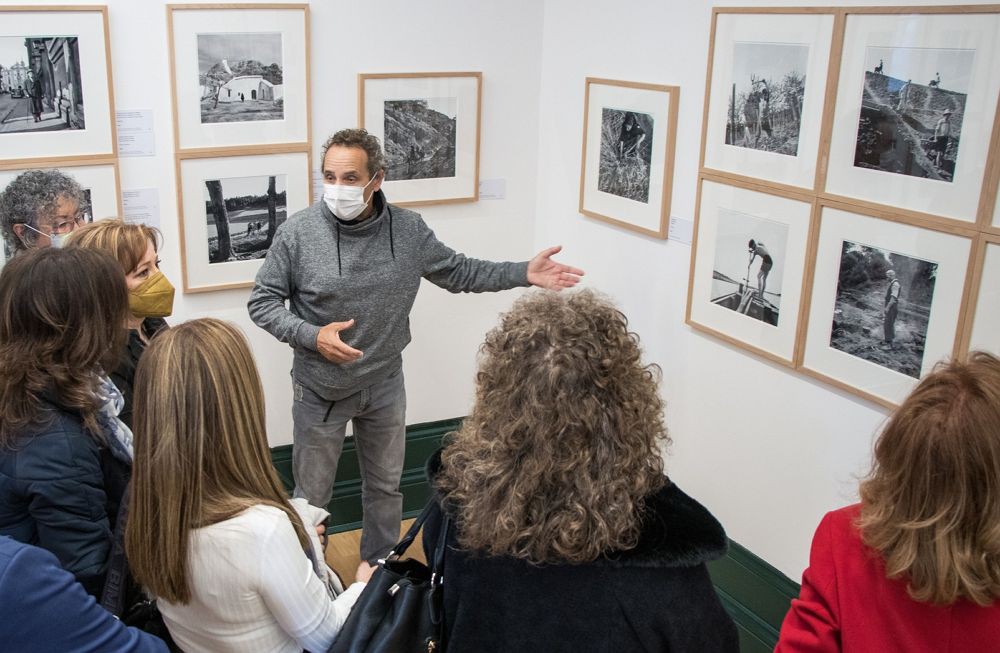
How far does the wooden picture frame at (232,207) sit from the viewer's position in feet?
14.7

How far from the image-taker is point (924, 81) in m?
3.17

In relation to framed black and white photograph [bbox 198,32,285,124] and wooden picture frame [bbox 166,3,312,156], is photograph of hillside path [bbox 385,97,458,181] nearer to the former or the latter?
wooden picture frame [bbox 166,3,312,156]

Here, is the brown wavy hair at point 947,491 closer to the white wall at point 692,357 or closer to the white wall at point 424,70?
the white wall at point 692,357

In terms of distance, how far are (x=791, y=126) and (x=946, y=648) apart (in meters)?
2.36

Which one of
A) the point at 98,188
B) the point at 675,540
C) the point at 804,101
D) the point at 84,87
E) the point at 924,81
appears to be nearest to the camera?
the point at 675,540

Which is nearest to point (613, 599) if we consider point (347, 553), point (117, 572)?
point (117, 572)

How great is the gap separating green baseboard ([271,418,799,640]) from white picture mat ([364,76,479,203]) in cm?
142

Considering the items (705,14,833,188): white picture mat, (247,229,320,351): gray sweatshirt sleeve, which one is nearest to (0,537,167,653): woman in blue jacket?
(247,229,320,351): gray sweatshirt sleeve

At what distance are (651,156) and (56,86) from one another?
2678 millimetres

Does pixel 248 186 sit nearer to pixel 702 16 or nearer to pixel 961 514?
pixel 702 16

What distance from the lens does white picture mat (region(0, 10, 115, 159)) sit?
391 centimetres

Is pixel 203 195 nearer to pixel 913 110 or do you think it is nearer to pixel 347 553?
pixel 347 553

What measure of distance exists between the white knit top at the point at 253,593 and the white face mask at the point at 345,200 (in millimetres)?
2089

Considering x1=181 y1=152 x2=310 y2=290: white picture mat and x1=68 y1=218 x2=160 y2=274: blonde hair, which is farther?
x1=181 y1=152 x2=310 y2=290: white picture mat
